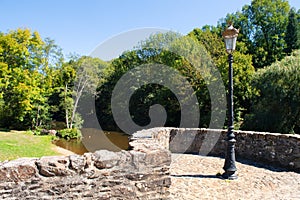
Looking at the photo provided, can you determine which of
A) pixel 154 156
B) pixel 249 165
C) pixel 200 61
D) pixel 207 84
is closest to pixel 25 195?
pixel 154 156

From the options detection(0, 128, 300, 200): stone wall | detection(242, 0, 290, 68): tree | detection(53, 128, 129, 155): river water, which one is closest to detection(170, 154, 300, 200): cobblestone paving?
detection(0, 128, 300, 200): stone wall

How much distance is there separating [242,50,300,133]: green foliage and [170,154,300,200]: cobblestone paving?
22.3ft

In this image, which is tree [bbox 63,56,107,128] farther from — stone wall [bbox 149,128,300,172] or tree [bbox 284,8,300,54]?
tree [bbox 284,8,300,54]

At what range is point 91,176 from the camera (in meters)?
2.82

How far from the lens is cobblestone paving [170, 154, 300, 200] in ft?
14.7

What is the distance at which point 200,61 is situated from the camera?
18.0 metres

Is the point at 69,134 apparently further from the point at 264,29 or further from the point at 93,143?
the point at 264,29

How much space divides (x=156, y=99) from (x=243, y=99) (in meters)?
7.36

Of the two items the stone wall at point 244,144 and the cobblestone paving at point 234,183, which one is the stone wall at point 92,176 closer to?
the cobblestone paving at point 234,183

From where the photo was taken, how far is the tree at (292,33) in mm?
19875

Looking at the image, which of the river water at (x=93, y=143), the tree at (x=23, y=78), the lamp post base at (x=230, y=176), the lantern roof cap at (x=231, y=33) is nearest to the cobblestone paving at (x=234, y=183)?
the lamp post base at (x=230, y=176)

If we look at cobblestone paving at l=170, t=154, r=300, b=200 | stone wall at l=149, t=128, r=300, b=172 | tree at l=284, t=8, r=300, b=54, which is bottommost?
cobblestone paving at l=170, t=154, r=300, b=200

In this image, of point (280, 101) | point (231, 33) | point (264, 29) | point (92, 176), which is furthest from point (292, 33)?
point (92, 176)

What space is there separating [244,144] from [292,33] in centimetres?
1686
